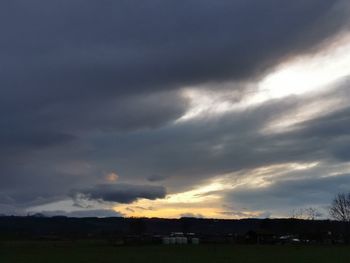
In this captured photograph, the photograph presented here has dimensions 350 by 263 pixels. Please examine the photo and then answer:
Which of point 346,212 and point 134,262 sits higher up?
point 346,212

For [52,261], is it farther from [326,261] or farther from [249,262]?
[326,261]

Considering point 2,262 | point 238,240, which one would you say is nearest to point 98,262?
point 2,262

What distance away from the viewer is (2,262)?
196 feet

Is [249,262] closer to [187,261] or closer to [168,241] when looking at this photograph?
[187,261]

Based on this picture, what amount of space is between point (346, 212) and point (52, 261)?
139038mm

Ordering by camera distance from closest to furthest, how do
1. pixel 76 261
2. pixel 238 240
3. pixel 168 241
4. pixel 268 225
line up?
pixel 76 261
pixel 168 241
pixel 238 240
pixel 268 225

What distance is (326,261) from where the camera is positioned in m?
58.4

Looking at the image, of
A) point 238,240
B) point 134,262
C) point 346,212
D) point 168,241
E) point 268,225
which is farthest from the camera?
point 268,225

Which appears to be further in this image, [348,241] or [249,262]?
[348,241]

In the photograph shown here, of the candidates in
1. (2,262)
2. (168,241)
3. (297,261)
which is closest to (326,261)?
(297,261)

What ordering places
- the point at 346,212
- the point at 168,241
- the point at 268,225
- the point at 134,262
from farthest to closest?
the point at 268,225 → the point at 346,212 → the point at 168,241 → the point at 134,262

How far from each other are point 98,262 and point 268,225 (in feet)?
483

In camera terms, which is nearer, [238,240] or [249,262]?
[249,262]

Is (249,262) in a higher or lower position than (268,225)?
lower
